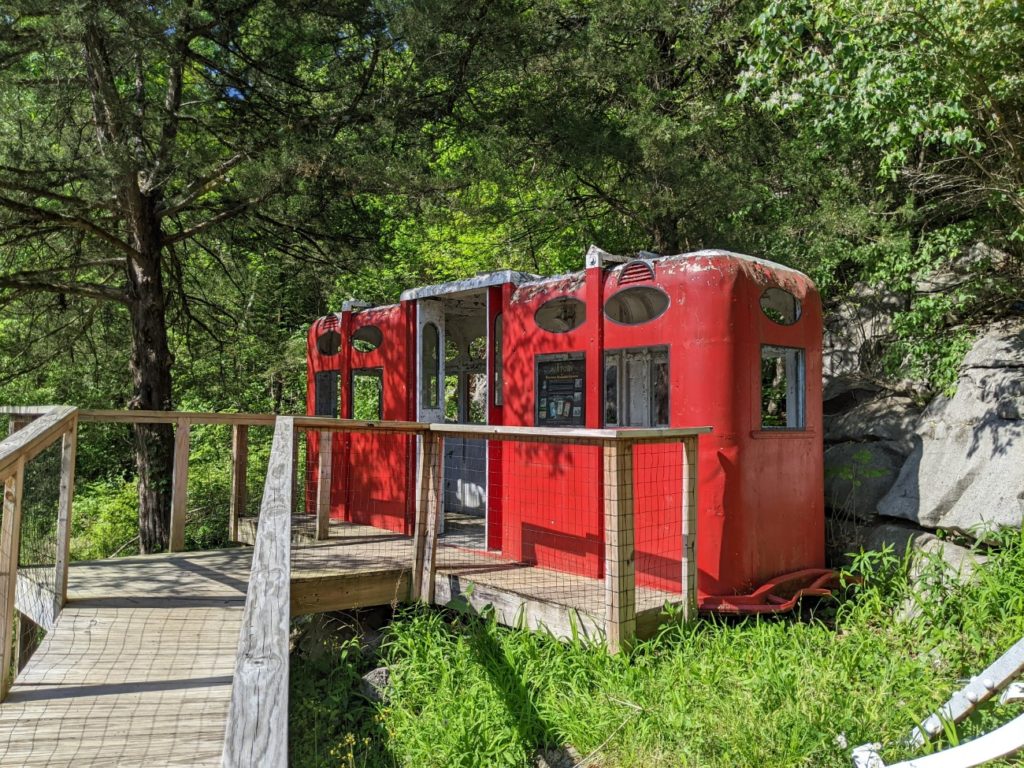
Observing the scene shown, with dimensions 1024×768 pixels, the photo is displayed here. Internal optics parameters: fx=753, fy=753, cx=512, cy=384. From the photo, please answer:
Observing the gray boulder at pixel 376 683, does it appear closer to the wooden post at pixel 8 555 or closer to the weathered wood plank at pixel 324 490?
the weathered wood plank at pixel 324 490

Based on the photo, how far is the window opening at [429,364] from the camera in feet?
25.4

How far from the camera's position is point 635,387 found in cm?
632

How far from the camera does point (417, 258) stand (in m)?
16.4

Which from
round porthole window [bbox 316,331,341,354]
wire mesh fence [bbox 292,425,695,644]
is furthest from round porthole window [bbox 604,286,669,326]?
round porthole window [bbox 316,331,341,354]

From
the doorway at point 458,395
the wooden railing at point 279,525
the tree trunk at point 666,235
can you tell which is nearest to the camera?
the wooden railing at point 279,525

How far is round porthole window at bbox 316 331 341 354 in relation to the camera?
9.55 meters

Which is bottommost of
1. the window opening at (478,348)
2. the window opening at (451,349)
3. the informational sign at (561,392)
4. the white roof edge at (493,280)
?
the informational sign at (561,392)

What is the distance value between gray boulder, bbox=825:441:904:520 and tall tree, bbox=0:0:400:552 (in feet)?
19.4

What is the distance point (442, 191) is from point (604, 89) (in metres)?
2.70

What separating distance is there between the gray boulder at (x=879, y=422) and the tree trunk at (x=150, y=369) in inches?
320

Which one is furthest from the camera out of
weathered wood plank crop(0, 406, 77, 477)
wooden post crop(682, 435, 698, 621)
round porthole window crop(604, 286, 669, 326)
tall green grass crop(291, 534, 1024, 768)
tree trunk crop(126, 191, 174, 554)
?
tree trunk crop(126, 191, 174, 554)

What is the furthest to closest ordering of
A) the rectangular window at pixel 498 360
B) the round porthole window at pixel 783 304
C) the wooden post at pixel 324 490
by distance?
the wooden post at pixel 324 490, the rectangular window at pixel 498 360, the round porthole window at pixel 783 304

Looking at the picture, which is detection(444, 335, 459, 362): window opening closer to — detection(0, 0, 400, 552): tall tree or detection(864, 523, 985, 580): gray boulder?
detection(0, 0, 400, 552): tall tree

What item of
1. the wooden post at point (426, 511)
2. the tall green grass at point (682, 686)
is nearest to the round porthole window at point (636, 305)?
the wooden post at point (426, 511)
